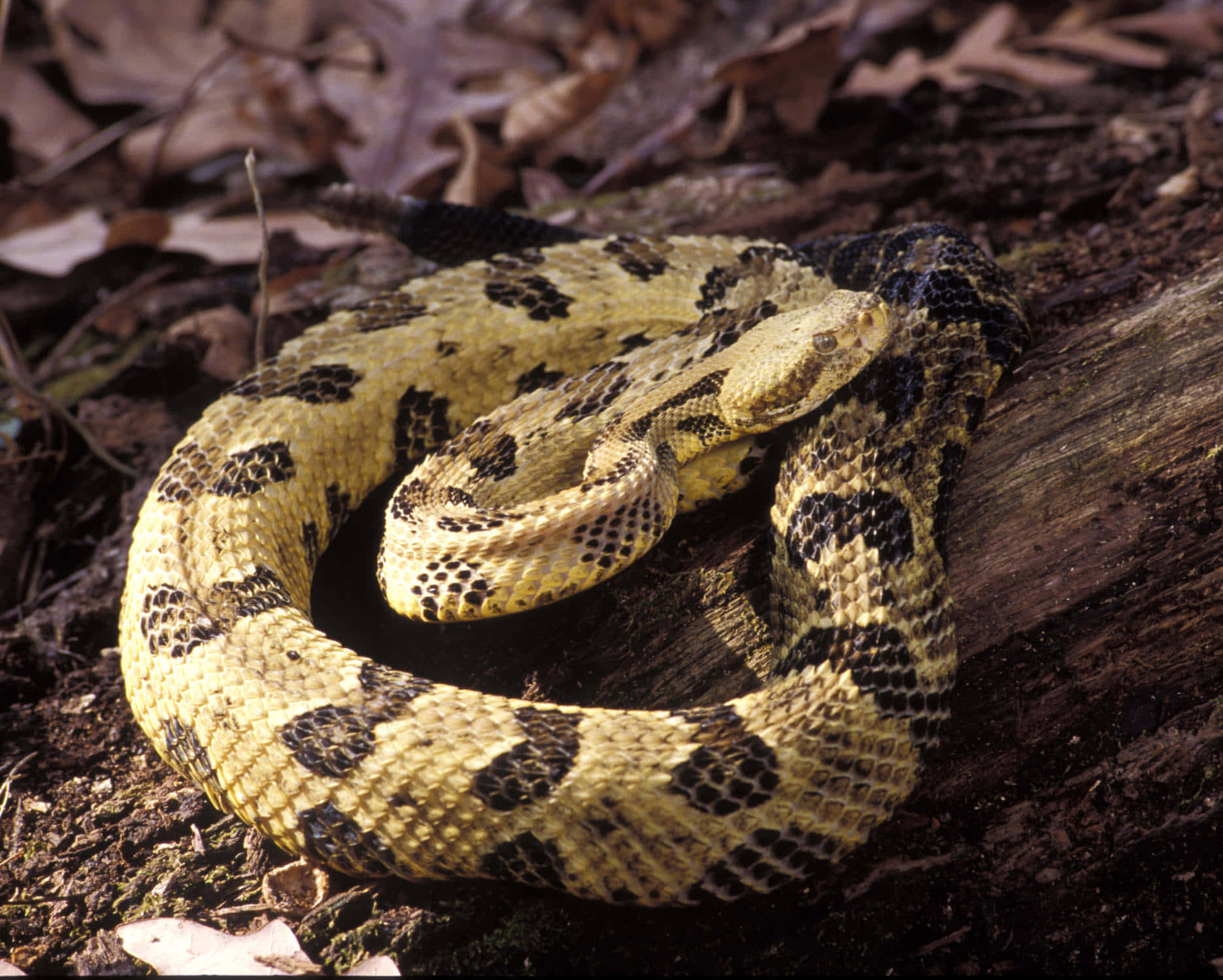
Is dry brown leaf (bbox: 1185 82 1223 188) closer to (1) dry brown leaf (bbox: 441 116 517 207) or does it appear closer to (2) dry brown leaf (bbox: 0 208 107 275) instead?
(1) dry brown leaf (bbox: 441 116 517 207)

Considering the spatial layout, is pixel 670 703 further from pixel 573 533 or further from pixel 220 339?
pixel 220 339

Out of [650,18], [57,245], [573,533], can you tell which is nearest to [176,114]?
[57,245]

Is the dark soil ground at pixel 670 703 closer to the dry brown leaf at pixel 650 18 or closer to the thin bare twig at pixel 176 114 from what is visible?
the thin bare twig at pixel 176 114

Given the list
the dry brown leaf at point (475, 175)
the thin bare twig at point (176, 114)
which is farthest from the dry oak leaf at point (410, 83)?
the thin bare twig at point (176, 114)

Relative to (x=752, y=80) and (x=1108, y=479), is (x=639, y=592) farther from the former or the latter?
(x=752, y=80)

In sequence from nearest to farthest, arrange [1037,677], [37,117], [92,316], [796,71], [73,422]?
1. [1037,677]
2. [73,422]
3. [92,316]
4. [796,71]
5. [37,117]

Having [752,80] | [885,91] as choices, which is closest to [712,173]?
[752,80]
